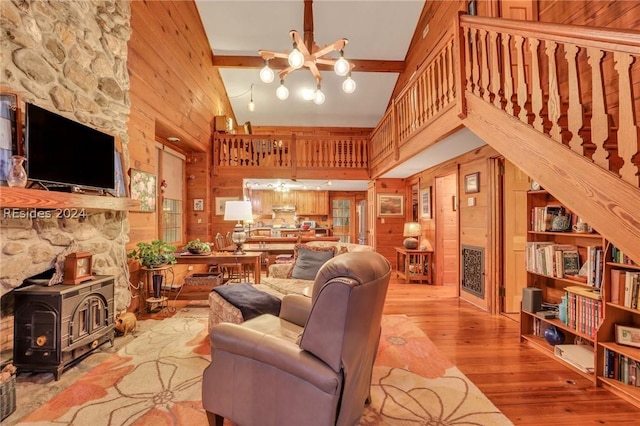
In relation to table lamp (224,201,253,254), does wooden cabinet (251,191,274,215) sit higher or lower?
higher

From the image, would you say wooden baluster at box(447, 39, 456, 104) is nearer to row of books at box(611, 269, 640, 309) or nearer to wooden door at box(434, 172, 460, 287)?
row of books at box(611, 269, 640, 309)

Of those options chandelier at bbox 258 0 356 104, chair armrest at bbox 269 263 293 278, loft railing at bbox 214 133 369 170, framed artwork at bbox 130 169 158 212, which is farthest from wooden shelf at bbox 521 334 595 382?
loft railing at bbox 214 133 369 170

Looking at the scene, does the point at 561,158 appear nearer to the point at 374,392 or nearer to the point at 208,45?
the point at 374,392

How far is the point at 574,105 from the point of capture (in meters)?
1.68

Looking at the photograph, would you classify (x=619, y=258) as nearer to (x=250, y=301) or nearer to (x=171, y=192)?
(x=250, y=301)

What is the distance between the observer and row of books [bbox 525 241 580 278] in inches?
109

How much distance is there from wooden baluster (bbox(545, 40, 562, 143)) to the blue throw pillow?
2503mm

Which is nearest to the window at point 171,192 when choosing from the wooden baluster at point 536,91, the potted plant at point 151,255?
the potted plant at point 151,255

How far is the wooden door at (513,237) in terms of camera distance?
3939 millimetres

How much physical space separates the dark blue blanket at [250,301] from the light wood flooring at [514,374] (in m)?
1.63

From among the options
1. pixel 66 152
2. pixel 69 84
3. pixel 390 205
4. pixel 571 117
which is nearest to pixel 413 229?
pixel 390 205

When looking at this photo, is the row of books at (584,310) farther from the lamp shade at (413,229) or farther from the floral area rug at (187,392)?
the lamp shade at (413,229)

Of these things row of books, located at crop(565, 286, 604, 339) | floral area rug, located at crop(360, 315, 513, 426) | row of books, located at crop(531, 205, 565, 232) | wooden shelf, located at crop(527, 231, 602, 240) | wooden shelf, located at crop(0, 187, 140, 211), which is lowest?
floral area rug, located at crop(360, 315, 513, 426)

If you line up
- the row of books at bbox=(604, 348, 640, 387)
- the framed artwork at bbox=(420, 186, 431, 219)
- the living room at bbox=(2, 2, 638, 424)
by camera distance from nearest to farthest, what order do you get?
the row of books at bbox=(604, 348, 640, 387)
the living room at bbox=(2, 2, 638, 424)
the framed artwork at bbox=(420, 186, 431, 219)
